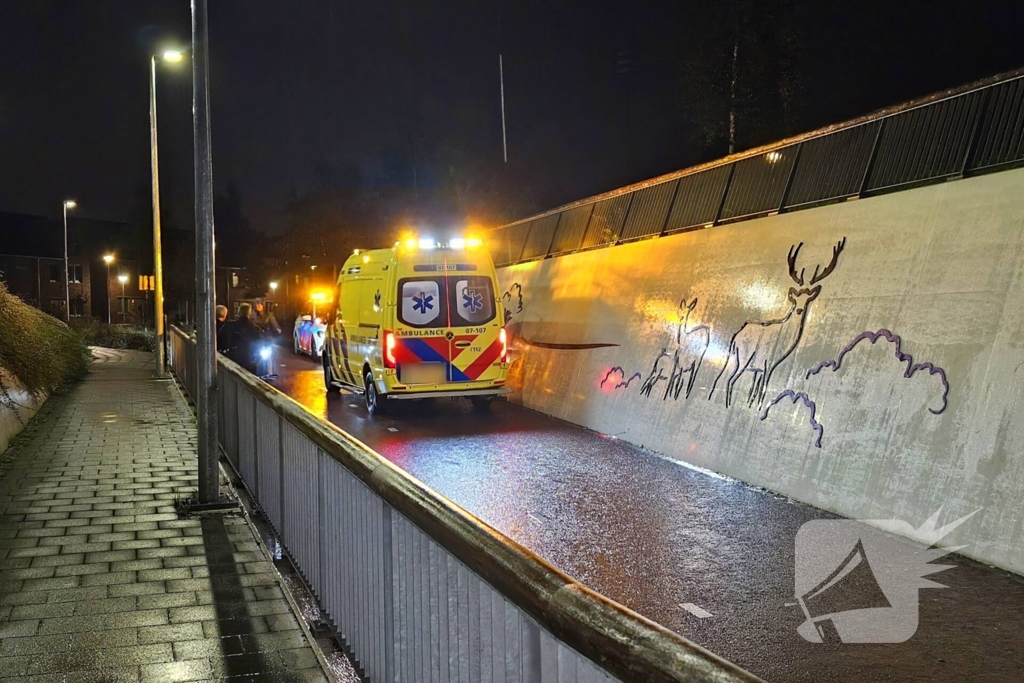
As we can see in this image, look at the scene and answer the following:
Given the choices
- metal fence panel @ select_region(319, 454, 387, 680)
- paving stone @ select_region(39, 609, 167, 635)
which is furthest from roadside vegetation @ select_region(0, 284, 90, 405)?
metal fence panel @ select_region(319, 454, 387, 680)

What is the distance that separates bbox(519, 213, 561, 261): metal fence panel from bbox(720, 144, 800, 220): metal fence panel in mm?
6171

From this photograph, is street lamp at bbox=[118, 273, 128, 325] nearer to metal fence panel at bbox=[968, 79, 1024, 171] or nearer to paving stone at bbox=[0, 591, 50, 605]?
paving stone at bbox=[0, 591, 50, 605]

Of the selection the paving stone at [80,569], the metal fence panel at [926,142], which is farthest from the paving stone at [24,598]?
the metal fence panel at [926,142]

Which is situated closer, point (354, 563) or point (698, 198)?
point (354, 563)

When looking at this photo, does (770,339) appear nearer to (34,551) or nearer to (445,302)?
(445,302)

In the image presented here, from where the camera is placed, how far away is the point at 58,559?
598 centimetres

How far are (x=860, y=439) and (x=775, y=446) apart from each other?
44.8 inches

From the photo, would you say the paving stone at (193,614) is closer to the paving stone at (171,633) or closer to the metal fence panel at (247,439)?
the paving stone at (171,633)

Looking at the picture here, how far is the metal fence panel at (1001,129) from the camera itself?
8.02 meters

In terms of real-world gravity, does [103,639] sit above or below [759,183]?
below

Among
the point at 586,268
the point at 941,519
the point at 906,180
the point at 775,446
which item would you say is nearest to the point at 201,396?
the point at 775,446

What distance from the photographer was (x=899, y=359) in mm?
7641

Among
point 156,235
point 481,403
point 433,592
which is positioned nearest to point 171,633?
point 433,592

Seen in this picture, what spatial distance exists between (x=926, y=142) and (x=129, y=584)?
27.9ft
